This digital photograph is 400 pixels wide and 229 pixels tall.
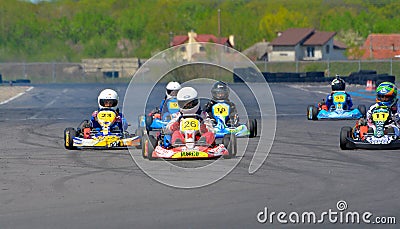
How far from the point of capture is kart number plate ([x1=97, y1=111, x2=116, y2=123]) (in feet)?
48.2

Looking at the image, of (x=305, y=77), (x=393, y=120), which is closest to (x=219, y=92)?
(x=393, y=120)

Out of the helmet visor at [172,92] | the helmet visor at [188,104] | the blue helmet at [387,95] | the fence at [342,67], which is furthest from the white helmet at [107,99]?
the fence at [342,67]

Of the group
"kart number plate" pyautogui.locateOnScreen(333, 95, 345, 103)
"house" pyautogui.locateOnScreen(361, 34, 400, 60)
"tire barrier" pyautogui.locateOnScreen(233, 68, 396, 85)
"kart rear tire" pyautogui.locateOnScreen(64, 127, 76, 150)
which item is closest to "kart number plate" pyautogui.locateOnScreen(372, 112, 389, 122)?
"kart rear tire" pyautogui.locateOnScreen(64, 127, 76, 150)

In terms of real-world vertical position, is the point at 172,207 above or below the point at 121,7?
below

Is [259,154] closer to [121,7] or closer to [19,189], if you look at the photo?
[19,189]

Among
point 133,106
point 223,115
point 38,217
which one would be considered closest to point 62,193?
point 38,217

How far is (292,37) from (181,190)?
91.1m

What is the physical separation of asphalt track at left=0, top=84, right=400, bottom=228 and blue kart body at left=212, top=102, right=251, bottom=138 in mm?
590

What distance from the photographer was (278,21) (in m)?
109

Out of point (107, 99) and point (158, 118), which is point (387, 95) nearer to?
point (107, 99)

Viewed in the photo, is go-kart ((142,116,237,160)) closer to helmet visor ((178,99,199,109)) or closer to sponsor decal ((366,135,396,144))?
helmet visor ((178,99,199,109))

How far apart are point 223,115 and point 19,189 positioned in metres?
6.74

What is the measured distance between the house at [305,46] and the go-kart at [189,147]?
85.9 m

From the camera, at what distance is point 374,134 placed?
13.7 metres
